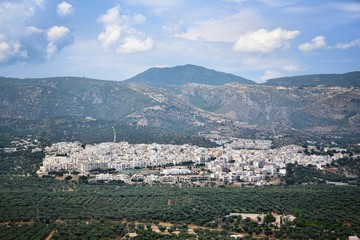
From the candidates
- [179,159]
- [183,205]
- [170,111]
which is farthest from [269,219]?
[170,111]

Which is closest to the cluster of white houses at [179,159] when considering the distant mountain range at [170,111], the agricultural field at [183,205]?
the agricultural field at [183,205]

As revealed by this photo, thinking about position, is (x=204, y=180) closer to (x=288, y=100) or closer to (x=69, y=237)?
(x=69, y=237)

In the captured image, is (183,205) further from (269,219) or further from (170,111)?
(170,111)

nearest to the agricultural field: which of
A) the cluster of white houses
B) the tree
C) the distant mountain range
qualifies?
the tree

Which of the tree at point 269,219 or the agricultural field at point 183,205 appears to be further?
the tree at point 269,219

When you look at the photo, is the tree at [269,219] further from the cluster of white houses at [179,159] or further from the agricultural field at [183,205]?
the cluster of white houses at [179,159]

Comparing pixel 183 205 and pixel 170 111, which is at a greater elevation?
pixel 170 111

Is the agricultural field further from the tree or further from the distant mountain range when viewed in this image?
the distant mountain range
